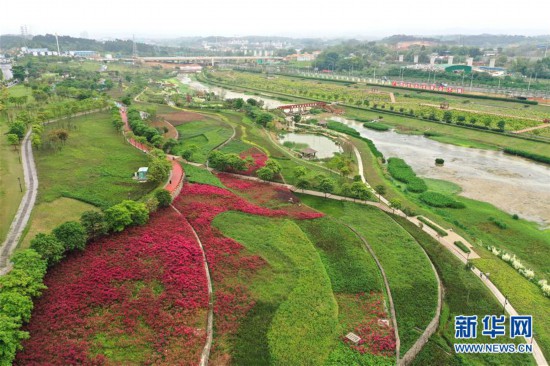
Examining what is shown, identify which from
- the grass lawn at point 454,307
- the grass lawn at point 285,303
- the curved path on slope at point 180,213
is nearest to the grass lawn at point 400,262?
the grass lawn at point 454,307

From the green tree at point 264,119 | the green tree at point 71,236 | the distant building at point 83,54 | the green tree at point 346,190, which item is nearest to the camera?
the green tree at point 71,236

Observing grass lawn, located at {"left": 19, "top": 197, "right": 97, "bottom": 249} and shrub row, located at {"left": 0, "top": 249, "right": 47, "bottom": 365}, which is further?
grass lawn, located at {"left": 19, "top": 197, "right": 97, "bottom": 249}

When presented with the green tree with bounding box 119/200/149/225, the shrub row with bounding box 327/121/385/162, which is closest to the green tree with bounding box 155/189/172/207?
the green tree with bounding box 119/200/149/225

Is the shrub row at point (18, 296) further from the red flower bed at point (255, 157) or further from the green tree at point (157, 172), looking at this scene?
the red flower bed at point (255, 157)

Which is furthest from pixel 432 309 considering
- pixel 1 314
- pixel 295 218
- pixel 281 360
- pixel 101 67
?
pixel 101 67

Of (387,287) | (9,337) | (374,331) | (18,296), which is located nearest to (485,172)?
(387,287)

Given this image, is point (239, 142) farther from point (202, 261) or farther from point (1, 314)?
point (1, 314)

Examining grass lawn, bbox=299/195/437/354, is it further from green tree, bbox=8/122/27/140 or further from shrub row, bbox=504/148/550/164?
green tree, bbox=8/122/27/140
